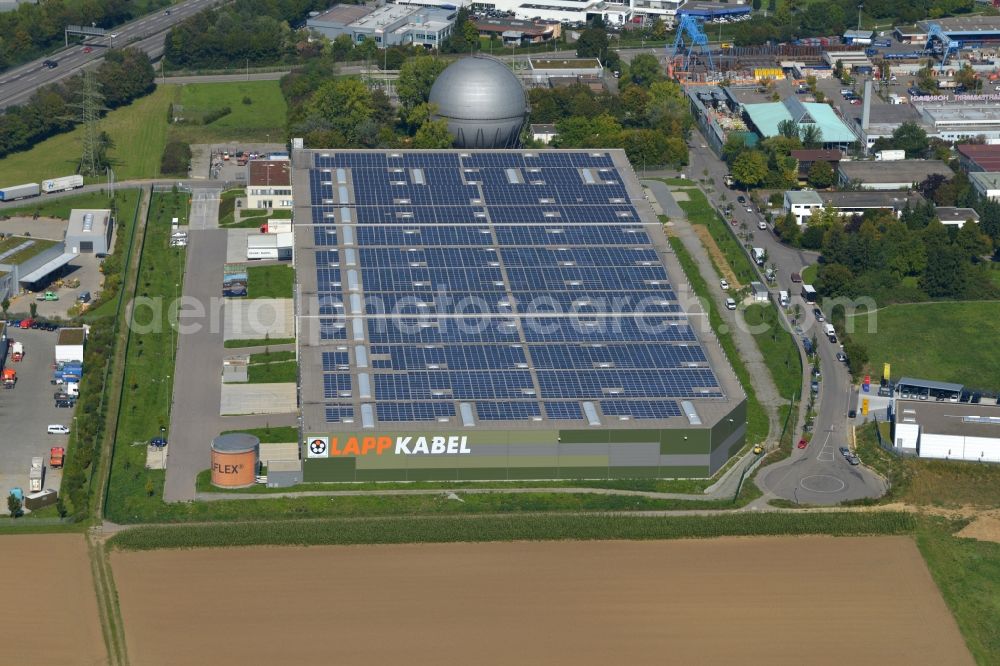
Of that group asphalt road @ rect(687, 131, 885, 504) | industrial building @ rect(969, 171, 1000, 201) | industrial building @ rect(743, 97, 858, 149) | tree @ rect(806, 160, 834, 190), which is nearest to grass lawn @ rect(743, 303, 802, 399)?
asphalt road @ rect(687, 131, 885, 504)

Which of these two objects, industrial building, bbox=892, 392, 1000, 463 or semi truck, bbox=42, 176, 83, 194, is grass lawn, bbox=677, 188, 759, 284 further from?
semi truck, bbox=42, 176, 83, 194

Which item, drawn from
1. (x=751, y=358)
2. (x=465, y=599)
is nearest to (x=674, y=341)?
(x=751, y=358)

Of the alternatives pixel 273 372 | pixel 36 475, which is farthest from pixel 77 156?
pixel 36 475

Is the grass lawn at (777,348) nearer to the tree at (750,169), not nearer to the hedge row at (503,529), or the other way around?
the hedge row at (503,529)

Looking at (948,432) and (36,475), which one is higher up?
(36,475)

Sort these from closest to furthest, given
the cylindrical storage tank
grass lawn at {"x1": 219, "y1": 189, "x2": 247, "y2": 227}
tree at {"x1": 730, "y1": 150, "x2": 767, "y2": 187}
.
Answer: the cylindrical storage tank, grass lawn at {"x1": 219, "y1": 189, "x2": 247, "y2": 227}, tree at {"x1": 730, "y1": 150, "x2": 767, "y2": 187}

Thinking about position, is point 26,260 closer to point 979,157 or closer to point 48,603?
point 48,603
